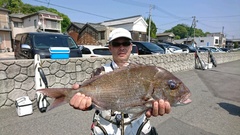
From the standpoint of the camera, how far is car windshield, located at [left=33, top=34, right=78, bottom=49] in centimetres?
616

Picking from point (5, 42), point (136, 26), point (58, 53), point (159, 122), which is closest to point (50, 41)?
point (58, 53)

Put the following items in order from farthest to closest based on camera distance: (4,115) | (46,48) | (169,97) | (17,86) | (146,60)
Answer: (146,60), (46,48), (17,86), (4,115), (169,97)

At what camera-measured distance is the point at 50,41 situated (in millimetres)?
6527

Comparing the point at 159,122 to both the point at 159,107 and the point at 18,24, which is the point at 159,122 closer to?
the point at 159,107

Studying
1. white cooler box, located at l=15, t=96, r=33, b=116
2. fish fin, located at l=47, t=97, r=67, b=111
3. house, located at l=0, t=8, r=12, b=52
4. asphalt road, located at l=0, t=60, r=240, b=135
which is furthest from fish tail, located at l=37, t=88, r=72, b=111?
house, located at l=0, t=8, r=12, b=52

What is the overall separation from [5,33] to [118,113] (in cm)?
3835

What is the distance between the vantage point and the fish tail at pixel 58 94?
152cm

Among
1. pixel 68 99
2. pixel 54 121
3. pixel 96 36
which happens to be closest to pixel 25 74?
pixel 54 121

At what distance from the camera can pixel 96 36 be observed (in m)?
30.4

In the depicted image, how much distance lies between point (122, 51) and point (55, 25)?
127 ft

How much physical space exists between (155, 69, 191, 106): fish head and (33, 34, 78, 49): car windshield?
579 centimetres

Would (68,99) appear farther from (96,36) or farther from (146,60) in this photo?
(96,36)

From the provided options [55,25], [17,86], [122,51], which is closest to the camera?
[122,51]

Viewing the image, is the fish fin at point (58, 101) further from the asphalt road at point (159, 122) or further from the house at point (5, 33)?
the house at point (5, 33)
